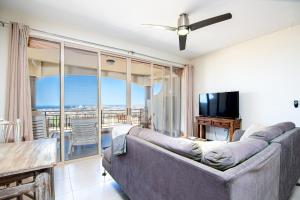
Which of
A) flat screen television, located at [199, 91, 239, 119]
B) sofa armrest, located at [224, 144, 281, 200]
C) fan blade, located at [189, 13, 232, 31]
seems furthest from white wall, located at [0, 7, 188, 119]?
sofa armrest, located at [224, 144, 281, 200]

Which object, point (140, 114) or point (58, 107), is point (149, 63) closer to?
point (140, 114)

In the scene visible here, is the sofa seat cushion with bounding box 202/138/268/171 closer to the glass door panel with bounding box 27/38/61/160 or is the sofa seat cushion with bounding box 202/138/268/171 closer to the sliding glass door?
the sliding glass door

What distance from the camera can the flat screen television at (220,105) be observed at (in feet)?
12.5

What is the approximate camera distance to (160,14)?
2.66 metres

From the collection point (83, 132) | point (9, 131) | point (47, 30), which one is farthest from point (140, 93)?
→ point (9, 131)

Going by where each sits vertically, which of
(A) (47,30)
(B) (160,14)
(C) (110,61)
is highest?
(B) (160,14)

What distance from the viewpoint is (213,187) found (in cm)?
91

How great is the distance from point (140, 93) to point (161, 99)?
0.75 m

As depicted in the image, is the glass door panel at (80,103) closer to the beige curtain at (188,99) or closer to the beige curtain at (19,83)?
the beige curtain at (19,83)

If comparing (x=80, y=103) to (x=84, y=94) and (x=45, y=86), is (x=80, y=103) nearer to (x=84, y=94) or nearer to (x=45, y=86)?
(x=84, y=94)

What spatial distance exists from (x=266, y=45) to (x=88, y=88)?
3953mm

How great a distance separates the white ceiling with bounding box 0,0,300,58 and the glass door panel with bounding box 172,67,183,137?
1.61 meters

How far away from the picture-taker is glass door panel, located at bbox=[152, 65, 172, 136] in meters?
4.60

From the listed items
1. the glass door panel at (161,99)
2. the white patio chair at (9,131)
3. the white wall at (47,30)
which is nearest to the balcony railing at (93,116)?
the glass door panel at (161,99)
